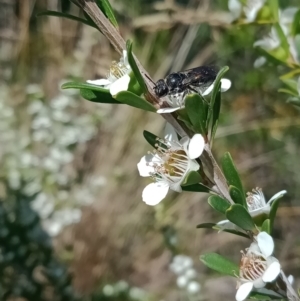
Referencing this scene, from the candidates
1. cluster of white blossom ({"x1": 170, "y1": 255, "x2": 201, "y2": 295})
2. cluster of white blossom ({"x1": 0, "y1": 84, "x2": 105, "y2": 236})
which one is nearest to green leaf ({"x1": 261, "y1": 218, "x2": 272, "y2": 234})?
cluster of white blossom ({"x1": 170, "y1": 255, "x2": 201, "y2": 295})

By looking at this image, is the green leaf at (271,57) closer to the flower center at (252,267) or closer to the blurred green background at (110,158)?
the flower center at (252,267)

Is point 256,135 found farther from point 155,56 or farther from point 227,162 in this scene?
point 227,162

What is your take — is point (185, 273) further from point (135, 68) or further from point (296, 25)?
point (135, 68)

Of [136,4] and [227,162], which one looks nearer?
[227,162]

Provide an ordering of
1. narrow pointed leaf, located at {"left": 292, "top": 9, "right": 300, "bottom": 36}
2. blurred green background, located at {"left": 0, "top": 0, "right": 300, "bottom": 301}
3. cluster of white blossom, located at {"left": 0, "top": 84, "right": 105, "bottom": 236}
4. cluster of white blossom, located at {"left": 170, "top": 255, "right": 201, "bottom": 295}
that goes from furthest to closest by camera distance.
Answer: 1. cluster of white blossom, located at {"left": 0, "top": 84, "right": 105, "bottom": 236}
2. blurred green background, located at {"left": 0, "top": 0, "right": 300, "bottom": 301}
3. cluster of white blossom, located at {"left": 170, "top": 255, "right": 201, "bottom": 295}
4. narrow pointed leaf, located at {"left": 292, "top": 9, "right": 300, "bottom": 36}

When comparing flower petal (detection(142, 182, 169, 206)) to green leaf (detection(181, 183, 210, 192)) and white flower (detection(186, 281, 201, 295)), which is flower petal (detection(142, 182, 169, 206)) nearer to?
green leaf (detection(181, 183, 210, 192))

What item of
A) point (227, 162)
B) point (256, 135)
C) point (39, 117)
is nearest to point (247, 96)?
point (256, 135)
